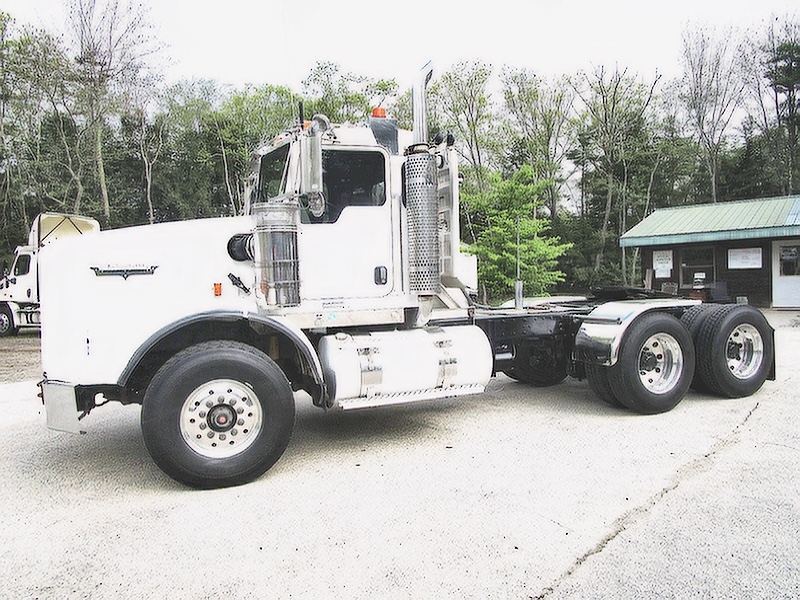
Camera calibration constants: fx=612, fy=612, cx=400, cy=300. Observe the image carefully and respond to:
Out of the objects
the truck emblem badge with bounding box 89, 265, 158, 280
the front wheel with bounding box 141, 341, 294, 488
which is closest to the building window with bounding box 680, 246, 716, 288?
the front wheel with bounding box 141, 341, 294, 488

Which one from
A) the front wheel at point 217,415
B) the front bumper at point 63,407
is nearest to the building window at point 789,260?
the front wheel at point 217,415

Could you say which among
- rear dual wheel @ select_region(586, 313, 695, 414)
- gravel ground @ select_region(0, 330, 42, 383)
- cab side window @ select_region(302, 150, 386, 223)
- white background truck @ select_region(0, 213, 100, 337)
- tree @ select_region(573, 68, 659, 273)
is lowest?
gravel ground @ select_region(0, 330, 42, 383)

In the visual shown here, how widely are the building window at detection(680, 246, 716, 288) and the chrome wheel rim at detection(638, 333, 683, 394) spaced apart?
54.2 ft

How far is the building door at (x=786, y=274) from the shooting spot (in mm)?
19719

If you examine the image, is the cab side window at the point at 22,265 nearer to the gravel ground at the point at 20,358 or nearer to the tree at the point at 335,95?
the gravel ground at the point at 20,358

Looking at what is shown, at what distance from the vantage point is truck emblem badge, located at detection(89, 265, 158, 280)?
4621mm

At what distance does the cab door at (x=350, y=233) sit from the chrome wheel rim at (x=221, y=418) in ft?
3.53

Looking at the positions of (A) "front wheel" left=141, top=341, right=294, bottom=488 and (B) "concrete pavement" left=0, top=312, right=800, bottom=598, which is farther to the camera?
(A) "front wheel" left=141, top=341, right=294, bottom=488

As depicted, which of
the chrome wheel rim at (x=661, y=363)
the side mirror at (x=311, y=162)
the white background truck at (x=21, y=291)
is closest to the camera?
the side mirror at (x=311, y=162)

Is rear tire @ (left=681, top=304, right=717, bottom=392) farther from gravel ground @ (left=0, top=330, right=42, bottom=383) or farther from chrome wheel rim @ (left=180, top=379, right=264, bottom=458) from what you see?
gravel ground @ (left=0, top=330, right=42, bottom=383)

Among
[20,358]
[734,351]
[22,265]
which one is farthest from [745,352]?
[22,265]

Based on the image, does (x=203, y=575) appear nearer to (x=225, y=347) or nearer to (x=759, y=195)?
(x=225, y=347)

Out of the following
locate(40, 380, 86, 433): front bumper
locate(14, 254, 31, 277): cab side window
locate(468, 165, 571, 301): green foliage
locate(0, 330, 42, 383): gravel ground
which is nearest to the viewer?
locate(40, 380, 86, 433): front bumper

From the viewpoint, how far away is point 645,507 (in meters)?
4.00
